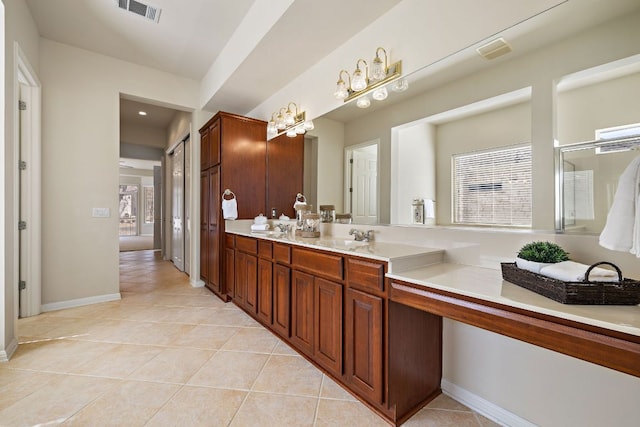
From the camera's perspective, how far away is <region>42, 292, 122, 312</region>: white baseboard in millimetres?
3010

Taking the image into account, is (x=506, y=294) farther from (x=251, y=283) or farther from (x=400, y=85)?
(x=251, y=283)

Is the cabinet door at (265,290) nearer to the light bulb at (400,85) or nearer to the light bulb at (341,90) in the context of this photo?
the light bulb at (341,90)

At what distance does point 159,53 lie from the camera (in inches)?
129

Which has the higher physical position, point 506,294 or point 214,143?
point 214,143

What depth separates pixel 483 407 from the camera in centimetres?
148

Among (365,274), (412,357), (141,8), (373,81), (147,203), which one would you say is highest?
(141,8)

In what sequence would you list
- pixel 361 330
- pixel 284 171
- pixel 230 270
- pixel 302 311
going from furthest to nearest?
pixel 284 171 → pixel 230 270 → pixel 302 311 → pixel 361 330

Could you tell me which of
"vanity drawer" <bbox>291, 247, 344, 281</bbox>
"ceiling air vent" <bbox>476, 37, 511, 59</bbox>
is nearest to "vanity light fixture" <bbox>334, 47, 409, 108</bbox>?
"ceiling air vent" <bbox>476, 37, 511, 59</bbox>

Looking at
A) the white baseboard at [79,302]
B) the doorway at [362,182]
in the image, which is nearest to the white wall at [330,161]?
the doorway at [362,182]

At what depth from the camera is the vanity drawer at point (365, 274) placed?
1418mm

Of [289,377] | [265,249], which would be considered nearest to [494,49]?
[265,249]

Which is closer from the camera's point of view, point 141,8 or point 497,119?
point 497,119

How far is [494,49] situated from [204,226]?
3.58m

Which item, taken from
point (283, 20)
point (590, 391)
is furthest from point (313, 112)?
point (590, 391)
